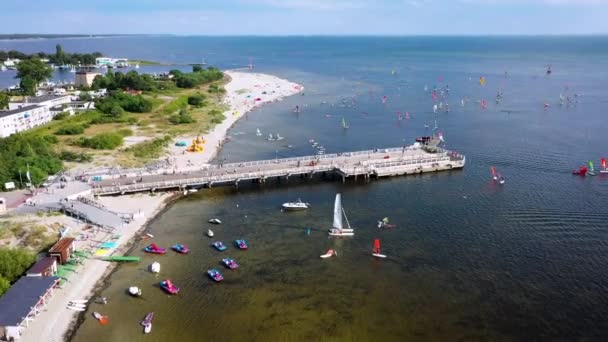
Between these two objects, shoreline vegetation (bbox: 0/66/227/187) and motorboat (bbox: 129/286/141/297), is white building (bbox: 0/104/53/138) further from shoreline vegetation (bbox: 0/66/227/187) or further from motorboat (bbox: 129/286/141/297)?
motorboat (bbox: 129/286/141/297)

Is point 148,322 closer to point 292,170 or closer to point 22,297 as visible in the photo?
point 22,297

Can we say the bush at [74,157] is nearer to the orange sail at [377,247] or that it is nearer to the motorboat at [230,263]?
the motorboat at [230,263]

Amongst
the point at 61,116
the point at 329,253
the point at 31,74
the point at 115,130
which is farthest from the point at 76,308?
the point at 31,74

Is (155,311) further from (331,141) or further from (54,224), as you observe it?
(331,141)

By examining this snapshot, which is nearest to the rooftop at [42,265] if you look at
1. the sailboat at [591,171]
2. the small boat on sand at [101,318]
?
the small boat on sand at [101,318]

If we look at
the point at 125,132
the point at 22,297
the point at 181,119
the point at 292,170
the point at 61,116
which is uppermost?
the point at 181,119
